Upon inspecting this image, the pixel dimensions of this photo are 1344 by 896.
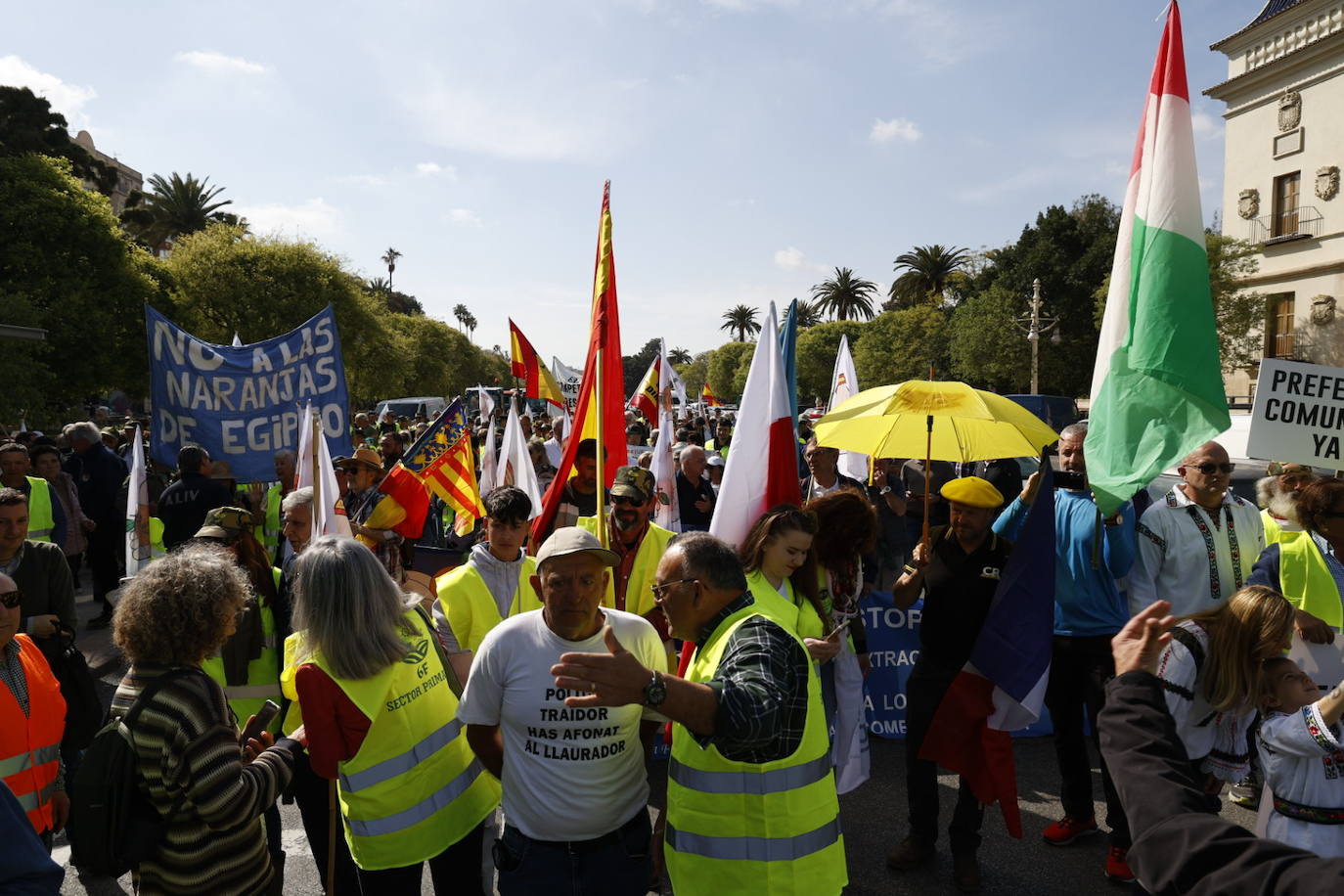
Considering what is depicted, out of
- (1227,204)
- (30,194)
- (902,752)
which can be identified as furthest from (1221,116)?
(30,194)

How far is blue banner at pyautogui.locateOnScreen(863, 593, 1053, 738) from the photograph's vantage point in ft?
18.5

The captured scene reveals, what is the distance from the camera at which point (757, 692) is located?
6.14ft

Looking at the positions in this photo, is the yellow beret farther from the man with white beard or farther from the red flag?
the red flag

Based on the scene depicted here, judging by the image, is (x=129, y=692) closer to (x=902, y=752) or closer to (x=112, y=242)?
(x=902, y=752)

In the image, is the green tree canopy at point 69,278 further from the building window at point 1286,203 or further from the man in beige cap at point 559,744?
the building window at point 1286,203

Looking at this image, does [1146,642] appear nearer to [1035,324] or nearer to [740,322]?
[1035,324]

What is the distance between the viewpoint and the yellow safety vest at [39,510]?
592 cm

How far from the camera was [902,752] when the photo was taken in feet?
17.9

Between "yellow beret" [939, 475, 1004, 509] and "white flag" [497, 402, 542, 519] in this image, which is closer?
"yellow beret" [939, 475, 1004, 509]

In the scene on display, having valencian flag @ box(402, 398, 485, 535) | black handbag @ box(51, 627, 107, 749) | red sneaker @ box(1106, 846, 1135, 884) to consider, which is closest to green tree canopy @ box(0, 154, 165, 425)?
valencian flag @ box(402, 398, 485, 535)

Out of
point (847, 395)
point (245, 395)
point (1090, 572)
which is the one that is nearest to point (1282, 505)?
point (1090, 572)

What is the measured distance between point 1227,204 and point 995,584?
125 feet

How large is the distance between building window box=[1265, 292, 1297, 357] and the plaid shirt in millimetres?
37069

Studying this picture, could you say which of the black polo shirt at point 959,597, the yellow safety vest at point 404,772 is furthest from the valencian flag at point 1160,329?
the yellow safety vest at point 404,772
